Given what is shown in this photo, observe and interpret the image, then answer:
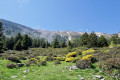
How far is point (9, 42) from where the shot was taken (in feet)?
196

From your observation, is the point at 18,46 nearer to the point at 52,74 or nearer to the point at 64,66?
the point at 64,66

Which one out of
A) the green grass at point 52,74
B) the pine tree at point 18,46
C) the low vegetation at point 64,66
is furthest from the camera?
the pine tree at point 18,46

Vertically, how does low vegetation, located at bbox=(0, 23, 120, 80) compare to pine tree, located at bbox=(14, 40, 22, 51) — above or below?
below

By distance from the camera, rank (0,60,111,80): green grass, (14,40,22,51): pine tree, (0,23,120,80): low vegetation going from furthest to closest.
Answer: (14,40,22,51): pine tree, (0,23,120,80): low vegetation, (0,60,111,80): green grass

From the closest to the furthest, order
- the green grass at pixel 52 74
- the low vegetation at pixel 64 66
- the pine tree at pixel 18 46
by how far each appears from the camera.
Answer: the green grass at pixel 52 74
the low vegetation at pixel 64 66
the pine tree at pixel 18 46

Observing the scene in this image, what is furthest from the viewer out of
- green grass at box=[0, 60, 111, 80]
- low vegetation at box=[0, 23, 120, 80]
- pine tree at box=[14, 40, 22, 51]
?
pine tree at box=[14, 40, 22, 51]

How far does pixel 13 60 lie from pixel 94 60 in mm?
15474

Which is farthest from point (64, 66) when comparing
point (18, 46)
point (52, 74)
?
point (18, 46)

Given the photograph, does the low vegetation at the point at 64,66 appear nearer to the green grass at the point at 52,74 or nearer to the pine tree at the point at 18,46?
the green grass at the point at 52,74

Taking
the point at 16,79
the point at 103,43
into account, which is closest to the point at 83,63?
the point at 16,79

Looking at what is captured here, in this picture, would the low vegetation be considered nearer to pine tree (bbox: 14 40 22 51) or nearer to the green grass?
the green grass

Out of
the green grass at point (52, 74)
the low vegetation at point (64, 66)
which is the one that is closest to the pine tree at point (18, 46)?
the low vegetation at point (64, 66)

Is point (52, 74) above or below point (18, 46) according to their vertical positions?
below

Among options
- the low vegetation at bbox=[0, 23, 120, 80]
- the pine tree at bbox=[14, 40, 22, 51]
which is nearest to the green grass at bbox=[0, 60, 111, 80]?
the low vegetation at bbox=[0, 23, 120, 80]
